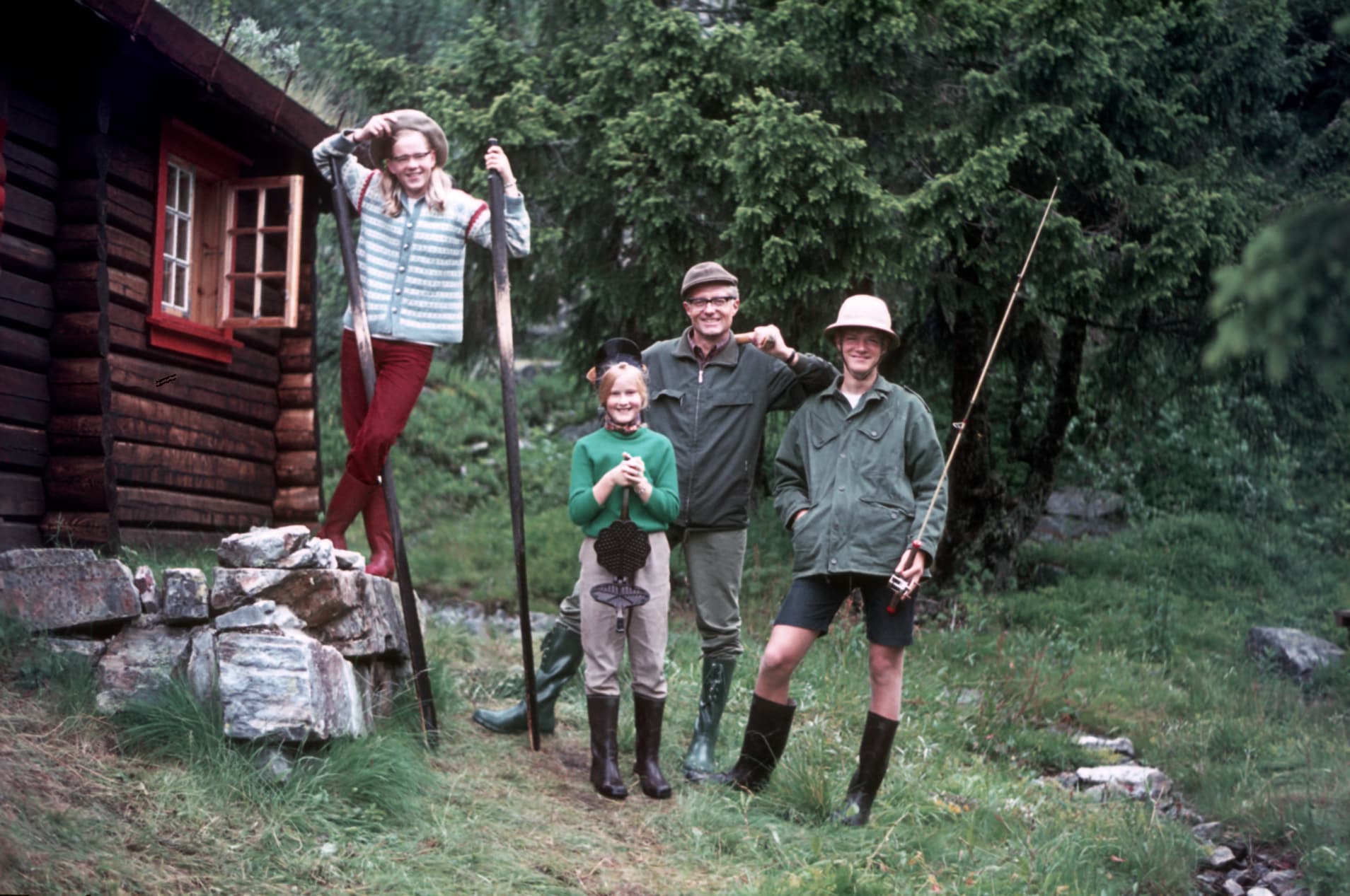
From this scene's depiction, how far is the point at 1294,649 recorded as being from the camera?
1038cm

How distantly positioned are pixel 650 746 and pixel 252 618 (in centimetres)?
174

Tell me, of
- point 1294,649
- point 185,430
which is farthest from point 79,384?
point 1294,649

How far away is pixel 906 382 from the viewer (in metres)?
11.5

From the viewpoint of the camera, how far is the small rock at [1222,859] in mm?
6027

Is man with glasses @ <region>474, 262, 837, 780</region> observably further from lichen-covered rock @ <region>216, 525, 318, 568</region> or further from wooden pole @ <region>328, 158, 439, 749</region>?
lichen-covered rock @ <region>216, 525, 318, 568</region>

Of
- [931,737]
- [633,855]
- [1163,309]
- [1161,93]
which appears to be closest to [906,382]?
[1163,309]

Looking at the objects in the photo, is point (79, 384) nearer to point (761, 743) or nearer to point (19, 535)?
point (19, 535)

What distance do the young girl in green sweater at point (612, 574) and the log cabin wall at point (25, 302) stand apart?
3.11 m

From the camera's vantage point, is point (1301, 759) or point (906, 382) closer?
point (1301, 759)

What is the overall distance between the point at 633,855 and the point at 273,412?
5.24m

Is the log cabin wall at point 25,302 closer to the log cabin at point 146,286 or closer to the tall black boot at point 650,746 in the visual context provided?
the log cabin at point 146,286

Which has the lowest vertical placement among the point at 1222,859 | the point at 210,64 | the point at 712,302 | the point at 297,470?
the point at 1222,859

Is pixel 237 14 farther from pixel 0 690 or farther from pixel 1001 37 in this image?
pixel 0 690

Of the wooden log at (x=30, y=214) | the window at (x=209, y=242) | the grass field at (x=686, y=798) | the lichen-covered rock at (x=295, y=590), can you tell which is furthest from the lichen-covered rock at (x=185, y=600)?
the window at (x=209, y=242)
